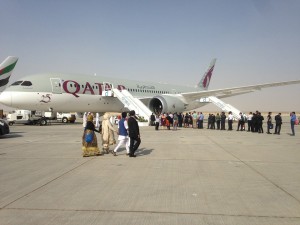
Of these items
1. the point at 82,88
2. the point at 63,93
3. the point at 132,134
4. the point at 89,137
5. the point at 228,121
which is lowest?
the point at 89,137

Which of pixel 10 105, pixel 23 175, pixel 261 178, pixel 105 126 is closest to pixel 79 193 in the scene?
pixel 23 175

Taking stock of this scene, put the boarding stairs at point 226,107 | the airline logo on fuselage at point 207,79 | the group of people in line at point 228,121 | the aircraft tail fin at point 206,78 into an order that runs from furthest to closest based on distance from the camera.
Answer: the airline logo on fuselage at point 207,79 → the aircraft tail fin at point 206,78 → the boarding stairs at point 226,107 → the group of people in line at point 228,121

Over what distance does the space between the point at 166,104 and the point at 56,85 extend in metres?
9.53

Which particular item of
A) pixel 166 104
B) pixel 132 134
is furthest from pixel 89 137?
pixel 166 104

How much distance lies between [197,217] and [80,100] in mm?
21937

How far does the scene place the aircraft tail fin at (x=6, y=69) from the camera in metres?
27.7

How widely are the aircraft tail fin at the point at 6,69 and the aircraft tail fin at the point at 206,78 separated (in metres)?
24.6

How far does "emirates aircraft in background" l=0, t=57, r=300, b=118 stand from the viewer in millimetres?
22312

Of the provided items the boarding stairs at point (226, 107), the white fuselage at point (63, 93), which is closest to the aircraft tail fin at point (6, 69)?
the white fuselage at point (63, 93)

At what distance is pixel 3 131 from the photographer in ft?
47.8

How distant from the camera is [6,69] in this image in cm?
2797

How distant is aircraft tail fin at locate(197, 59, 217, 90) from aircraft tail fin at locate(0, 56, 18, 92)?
24630 millimetres

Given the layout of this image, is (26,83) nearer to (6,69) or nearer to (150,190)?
(6,69)

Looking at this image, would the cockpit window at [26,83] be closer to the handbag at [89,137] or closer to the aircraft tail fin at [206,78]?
the handbag at [89,137]
